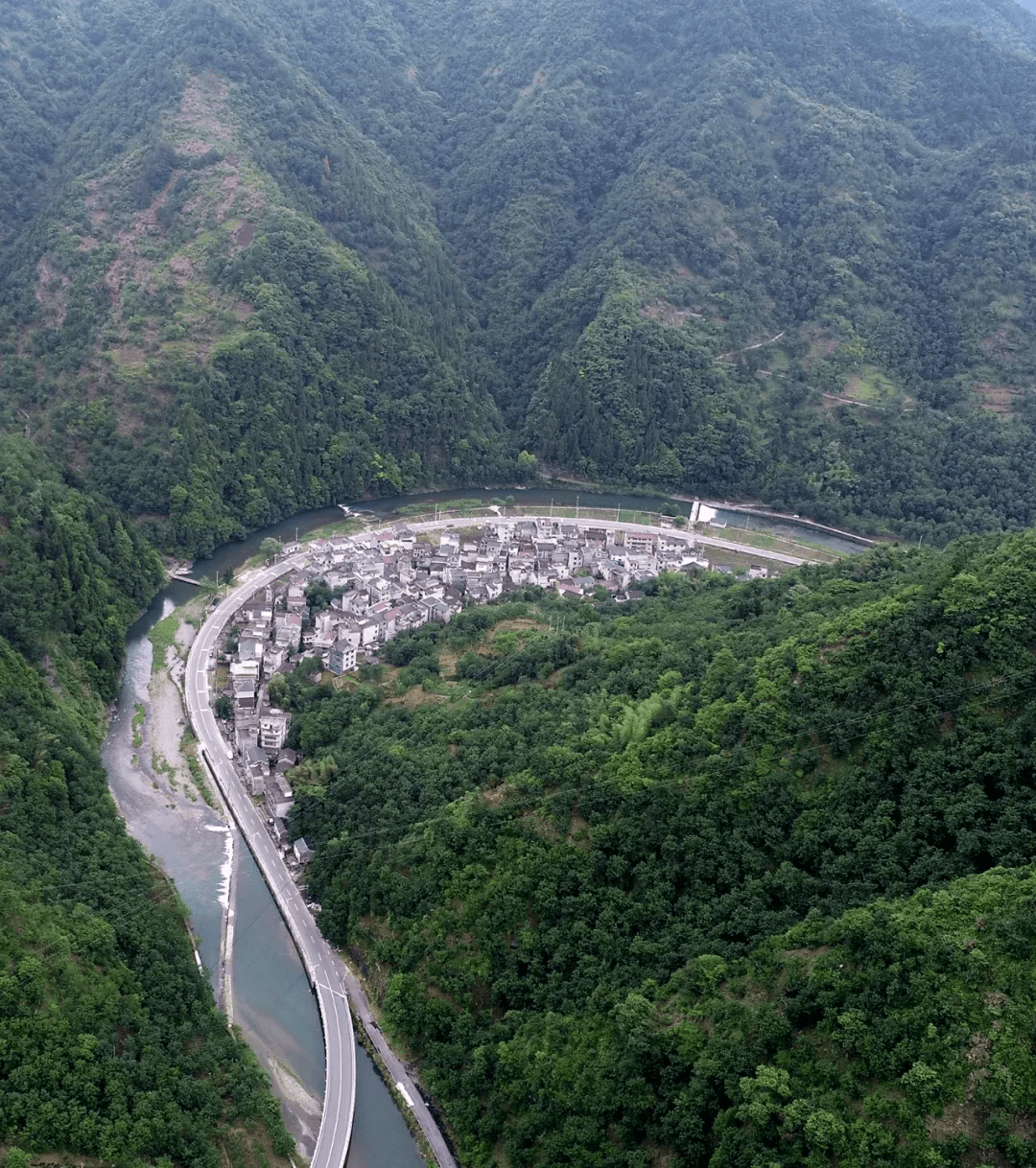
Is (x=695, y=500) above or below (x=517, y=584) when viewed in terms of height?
above

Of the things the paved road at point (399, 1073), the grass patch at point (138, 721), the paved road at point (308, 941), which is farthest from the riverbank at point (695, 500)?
the paved road at point (399, 1073)

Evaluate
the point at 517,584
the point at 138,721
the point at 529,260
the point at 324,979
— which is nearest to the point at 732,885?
the point at 324,979

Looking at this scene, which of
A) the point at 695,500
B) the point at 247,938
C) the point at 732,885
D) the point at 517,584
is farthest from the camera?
the point at 695,500

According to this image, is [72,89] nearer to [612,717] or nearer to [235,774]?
[235,774]

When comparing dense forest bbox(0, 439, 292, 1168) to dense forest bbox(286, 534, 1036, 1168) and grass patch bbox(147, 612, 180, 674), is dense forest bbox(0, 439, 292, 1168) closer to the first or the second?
dense forest bbox(286, 534, 1036, 1168)

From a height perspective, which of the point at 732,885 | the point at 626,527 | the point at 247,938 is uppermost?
the point at 626,527

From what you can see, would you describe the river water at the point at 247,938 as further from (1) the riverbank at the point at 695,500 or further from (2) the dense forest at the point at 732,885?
(1) the riverbank at the point at 695,500

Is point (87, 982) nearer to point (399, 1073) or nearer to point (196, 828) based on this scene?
point (399, 1073)
